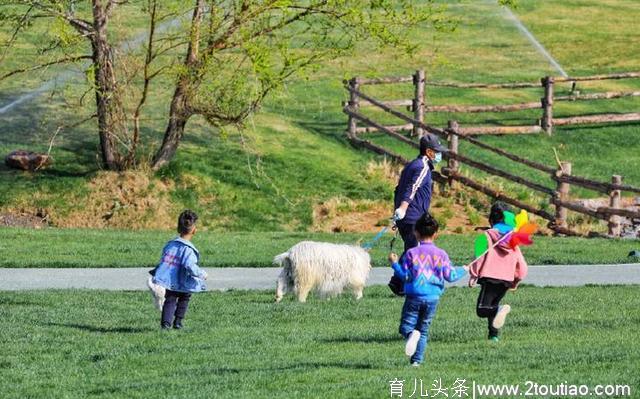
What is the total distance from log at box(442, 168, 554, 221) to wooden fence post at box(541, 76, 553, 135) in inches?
254

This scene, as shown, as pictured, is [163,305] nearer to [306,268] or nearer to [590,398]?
[306,268]

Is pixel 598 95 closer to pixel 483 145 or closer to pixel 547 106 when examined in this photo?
pixel 547 106

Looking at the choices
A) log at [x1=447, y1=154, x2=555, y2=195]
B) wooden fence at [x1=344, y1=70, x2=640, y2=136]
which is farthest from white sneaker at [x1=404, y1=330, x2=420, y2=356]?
wooden fence at [x1=344, y1=70, x2=640, y2=136]

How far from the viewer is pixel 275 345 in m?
12.8

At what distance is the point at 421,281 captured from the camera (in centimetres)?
1134

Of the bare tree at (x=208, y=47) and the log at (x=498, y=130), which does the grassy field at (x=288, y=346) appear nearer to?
the bare tree at (x=208, y=47)

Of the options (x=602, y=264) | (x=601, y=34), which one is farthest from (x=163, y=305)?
(x=601, y=34)

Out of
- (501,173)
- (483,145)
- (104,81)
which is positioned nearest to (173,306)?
(104,81)

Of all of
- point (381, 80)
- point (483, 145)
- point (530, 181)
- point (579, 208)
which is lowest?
point (530, 181)

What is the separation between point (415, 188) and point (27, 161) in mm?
15463

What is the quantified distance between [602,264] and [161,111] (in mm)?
14646

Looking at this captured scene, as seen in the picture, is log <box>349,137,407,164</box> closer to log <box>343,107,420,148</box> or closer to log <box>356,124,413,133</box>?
log <box>343,107,420,148</box>

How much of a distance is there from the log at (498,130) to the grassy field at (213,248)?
9.57 meters

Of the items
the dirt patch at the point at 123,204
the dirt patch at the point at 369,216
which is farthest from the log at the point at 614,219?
the dirt patch at the point at 123,204
